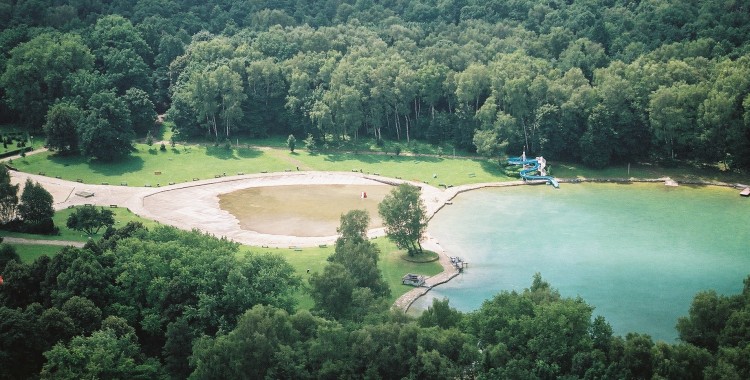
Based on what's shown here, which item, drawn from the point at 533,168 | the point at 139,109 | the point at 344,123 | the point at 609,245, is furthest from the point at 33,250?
the point at 533,168

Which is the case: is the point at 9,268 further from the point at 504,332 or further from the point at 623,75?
the point at 623,75

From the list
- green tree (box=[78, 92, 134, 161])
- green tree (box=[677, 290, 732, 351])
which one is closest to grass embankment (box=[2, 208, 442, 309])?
green tree (box=[78, 92, 134, 161])

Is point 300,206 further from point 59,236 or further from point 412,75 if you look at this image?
point 412,75

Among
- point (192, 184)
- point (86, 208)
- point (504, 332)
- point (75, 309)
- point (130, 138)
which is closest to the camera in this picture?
point (504, 332)

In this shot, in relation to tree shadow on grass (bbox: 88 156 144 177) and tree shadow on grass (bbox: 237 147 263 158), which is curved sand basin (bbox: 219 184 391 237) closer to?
tree shadow on grass (bbox: 237 147 263 158)

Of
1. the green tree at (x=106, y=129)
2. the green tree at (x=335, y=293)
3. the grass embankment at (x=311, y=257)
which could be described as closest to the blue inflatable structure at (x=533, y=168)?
the grass embankment at (x=311, y=257)

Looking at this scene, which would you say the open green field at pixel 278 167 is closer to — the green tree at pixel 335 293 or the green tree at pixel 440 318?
the green tree at pixel 335 293

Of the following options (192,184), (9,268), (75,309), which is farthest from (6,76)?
(75,309)
